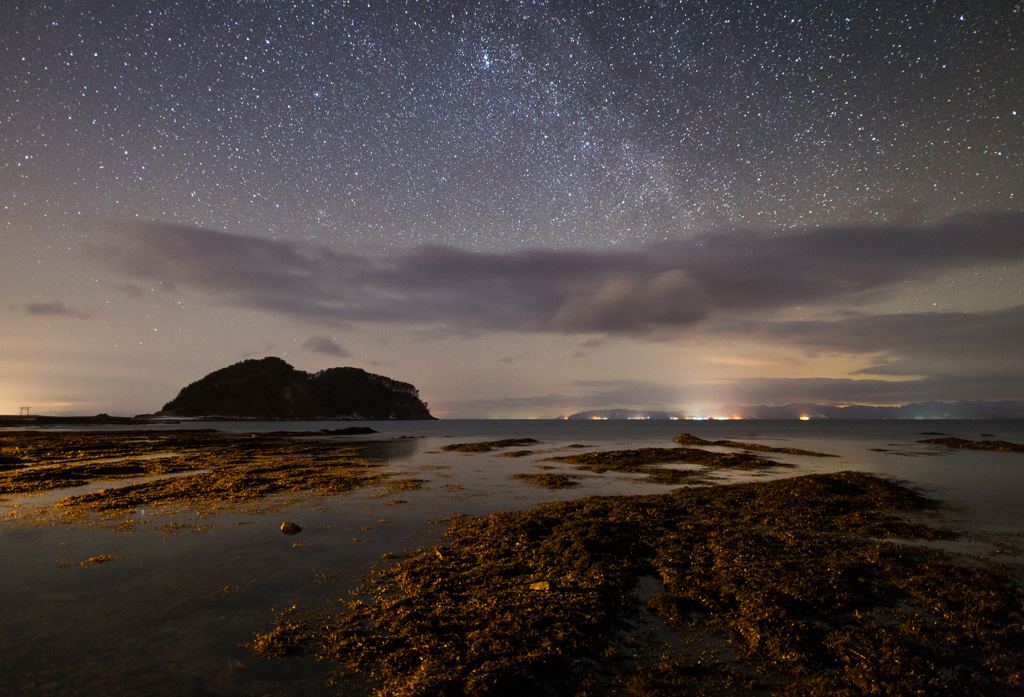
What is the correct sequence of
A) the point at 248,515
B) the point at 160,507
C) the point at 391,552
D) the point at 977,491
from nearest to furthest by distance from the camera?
the point at 391,552
the point at 248,515
the point at 160,507
the point at 977,491

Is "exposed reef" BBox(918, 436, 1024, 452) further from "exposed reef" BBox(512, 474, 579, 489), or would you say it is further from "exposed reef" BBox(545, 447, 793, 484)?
"exposed reef" BBox(512, 474, 579, 489)

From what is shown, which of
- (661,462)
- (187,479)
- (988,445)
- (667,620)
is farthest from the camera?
(988,445)

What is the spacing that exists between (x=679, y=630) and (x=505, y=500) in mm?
12860

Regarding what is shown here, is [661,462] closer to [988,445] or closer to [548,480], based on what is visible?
[548,480]

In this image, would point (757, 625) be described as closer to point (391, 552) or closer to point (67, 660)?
point (391, 552)

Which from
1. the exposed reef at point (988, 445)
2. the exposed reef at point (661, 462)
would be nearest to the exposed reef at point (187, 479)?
the exposed reef at point (661, 462)

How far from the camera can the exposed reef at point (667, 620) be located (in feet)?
20.7

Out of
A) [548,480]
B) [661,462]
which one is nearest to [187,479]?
[548,480]

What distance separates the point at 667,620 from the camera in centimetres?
814

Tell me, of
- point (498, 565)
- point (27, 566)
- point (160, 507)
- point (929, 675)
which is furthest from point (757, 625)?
point (160, 507)

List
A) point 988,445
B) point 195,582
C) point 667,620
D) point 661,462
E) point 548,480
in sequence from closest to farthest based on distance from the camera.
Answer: point 667,620, point 195,582, point 548,480, point 661,462, point 988,445

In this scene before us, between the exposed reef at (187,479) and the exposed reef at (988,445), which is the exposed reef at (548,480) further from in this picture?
the exposed reef at (988,445)

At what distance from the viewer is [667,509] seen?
672 inches

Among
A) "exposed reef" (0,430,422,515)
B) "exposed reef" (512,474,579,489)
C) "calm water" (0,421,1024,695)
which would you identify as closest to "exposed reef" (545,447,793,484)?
"exposed reef" (512,474,579,489)
